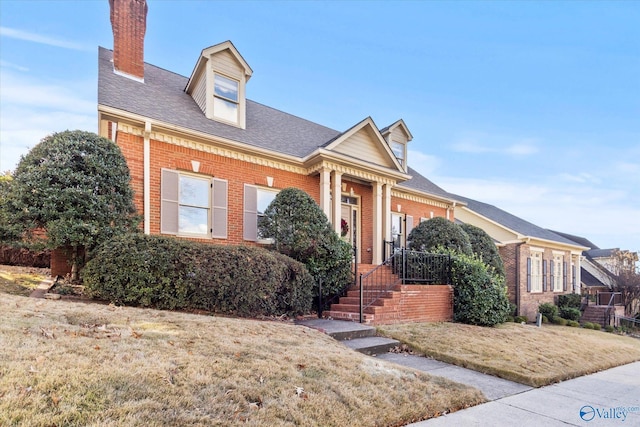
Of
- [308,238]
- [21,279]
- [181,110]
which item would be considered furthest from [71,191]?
[308,238]

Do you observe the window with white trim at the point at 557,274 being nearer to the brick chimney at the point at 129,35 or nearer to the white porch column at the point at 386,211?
the white porch column at the point at 386,211

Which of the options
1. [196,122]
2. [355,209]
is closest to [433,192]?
[355,209]

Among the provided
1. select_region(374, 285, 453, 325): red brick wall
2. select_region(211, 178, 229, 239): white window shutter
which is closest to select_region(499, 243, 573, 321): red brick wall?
select_region(374, 285, 453, 325): red brick wall

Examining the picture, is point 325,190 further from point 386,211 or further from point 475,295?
point 475,295

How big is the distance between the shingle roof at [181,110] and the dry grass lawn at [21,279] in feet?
14.0

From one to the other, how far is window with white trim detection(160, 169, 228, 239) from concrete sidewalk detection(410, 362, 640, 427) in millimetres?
7655

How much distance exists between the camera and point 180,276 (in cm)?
675

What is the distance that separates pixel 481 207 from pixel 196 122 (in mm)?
19285

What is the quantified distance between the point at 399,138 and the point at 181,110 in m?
8.81

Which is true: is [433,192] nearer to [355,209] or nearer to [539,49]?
[355,209]

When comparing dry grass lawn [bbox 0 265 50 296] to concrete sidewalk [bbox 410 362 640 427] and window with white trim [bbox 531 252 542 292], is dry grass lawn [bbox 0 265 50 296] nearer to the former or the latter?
concrete sidewalk [bbox 410 362 640 427]

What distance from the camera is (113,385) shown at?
9.48 feet

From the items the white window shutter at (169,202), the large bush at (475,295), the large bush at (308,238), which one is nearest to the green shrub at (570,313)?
the large bush at (475,295)

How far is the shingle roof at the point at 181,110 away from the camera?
954 centimetres
